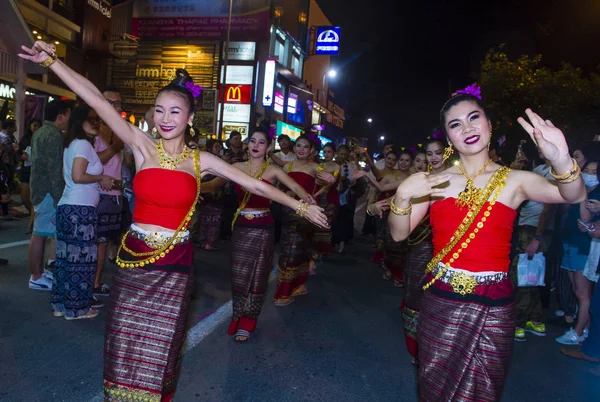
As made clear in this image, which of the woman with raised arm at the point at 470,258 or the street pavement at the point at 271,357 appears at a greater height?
the woman with raised arm at the point at 470,258

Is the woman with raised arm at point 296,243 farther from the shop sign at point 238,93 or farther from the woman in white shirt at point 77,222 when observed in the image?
the shop sign at point 238,93

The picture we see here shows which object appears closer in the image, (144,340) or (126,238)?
(144,340)

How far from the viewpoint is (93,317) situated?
4863 millimetres

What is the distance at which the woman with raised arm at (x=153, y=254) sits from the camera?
2.65 m

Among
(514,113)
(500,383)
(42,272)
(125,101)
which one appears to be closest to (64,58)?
(125,101)

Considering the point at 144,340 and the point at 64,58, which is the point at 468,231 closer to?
the point at 144,340

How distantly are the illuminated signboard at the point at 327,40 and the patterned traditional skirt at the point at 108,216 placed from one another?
33.6m

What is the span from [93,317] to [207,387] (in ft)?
6.32

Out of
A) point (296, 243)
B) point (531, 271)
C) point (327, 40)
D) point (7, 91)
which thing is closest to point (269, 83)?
point (327, 40)

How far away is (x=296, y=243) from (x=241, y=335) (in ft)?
6.41

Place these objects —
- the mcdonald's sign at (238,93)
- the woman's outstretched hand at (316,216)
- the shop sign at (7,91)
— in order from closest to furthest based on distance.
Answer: the woman's outstretched hand at (316,216) < the shop sign at (7,91) < the mcdonald's sign at (238,93)

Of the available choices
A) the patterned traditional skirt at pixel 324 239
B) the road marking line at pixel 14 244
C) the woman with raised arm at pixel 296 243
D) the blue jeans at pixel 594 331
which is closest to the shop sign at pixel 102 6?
the road marking line at pixel 14 244

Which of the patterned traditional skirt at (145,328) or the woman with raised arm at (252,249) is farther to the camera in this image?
the woman with raised arm at (252,249)

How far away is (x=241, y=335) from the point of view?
4613 millimetres
